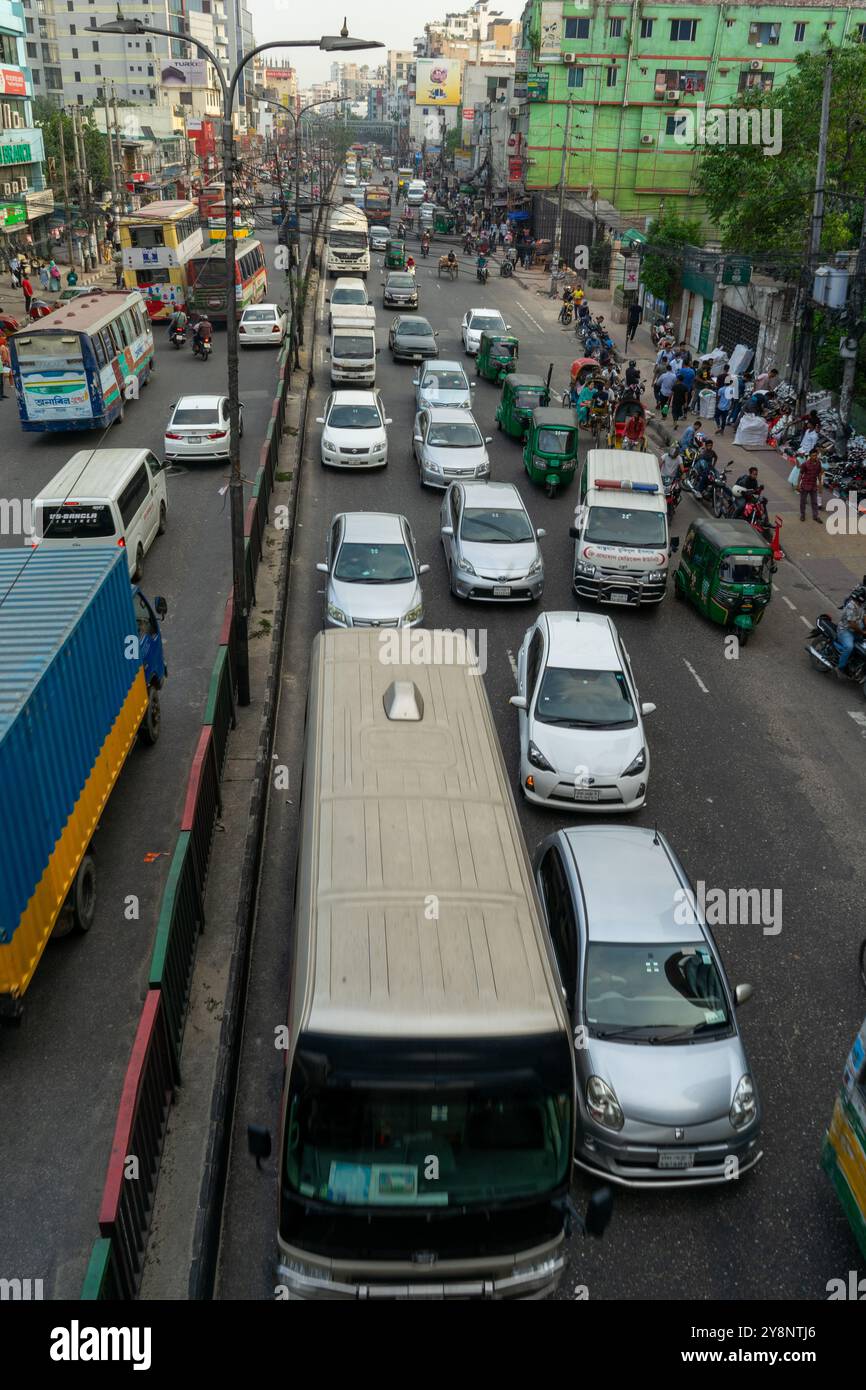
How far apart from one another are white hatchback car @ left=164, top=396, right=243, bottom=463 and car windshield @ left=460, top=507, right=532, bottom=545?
9.25 metres

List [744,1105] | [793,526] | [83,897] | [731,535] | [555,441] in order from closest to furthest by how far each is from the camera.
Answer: [744,1105]
[83,897]
[731,535]
[793,526]
[555,441]

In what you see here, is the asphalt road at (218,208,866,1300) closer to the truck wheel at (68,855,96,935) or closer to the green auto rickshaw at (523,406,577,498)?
the green auto rickshaw at (523,406,577,498)

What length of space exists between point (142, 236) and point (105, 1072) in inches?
1587

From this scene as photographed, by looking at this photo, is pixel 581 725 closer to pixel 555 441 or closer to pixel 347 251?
pixel 555 441

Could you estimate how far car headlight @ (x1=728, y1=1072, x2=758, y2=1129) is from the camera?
25.5ft

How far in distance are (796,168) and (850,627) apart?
2698cm

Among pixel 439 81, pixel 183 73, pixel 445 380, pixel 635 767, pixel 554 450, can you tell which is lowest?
pixel 635 767

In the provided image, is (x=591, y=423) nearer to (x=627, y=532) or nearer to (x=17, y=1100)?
(x=627, y=532)

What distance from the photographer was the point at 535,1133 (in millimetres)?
6156

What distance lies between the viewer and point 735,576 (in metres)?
17.5

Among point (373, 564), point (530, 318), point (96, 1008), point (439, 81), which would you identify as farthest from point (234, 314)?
point (439, 81)
